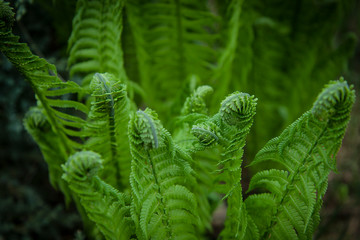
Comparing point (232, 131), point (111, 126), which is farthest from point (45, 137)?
point (232, 131)

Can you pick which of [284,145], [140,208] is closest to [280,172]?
[284,145]

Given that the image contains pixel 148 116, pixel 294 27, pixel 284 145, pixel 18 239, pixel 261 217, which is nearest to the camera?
pixel 148 116

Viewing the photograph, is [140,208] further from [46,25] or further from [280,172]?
[46,25]

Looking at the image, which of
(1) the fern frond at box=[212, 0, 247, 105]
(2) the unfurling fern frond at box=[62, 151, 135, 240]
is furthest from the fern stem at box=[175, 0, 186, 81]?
(2) the unfurling fern frond at box=[62, 151, 135, 240]

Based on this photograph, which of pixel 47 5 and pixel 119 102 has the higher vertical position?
pixel 47 5

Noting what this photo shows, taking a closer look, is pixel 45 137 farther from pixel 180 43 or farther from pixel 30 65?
pixel 180 43
